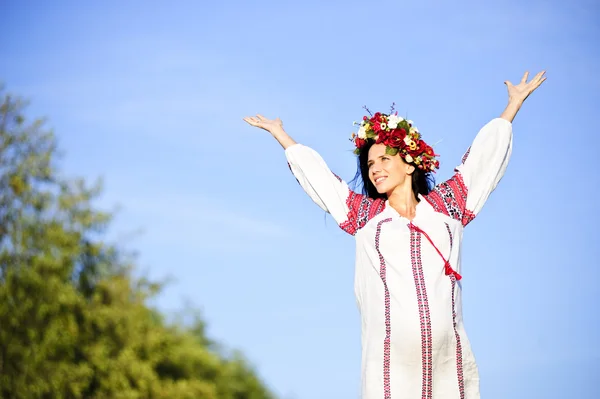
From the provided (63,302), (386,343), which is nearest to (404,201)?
(386,343)

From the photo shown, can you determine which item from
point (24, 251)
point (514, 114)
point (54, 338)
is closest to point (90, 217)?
point (24, 251)

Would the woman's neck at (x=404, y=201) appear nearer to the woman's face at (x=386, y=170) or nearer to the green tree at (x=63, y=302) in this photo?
the woman's face at (x=386, y=170)

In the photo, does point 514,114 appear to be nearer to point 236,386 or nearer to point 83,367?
point 83,367

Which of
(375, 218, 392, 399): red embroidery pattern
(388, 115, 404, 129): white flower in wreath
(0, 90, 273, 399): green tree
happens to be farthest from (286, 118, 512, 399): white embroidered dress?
(0, 90, 273, 399): green tree

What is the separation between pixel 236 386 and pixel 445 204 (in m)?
28.3

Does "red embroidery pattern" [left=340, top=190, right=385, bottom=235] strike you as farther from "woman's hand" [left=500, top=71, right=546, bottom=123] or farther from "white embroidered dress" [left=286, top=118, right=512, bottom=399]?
"woman's hand" [left=500, top=71, right=546, bottom=123]

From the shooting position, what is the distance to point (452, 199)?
4.30m

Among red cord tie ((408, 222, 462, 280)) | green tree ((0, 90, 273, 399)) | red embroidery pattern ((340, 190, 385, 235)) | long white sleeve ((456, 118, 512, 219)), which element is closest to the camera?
red cord tie ((408, 222, 462, 280))

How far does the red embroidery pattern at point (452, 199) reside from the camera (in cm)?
425

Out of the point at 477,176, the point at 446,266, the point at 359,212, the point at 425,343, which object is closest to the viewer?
the point at 425,343

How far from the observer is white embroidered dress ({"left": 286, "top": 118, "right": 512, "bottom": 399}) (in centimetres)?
390

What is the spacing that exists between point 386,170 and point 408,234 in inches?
14.0

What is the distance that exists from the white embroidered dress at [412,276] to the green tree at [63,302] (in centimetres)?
1434

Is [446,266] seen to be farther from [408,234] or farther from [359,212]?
[359,212]
